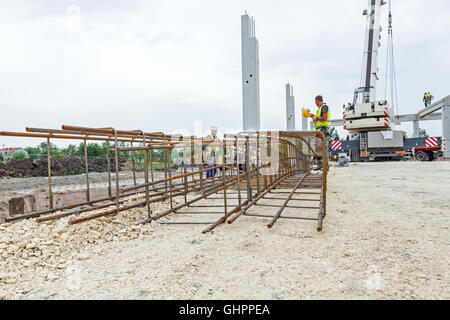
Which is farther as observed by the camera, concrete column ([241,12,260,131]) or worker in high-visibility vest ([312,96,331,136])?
concrete column ([241,12,260,131])

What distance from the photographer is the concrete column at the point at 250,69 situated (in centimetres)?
783

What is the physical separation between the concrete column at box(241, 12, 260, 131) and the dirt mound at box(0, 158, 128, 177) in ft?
45.2

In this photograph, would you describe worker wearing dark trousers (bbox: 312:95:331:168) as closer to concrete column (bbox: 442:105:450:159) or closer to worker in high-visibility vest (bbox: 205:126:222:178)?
worker in high-visibility vest (bbox: 205:126:222:178)

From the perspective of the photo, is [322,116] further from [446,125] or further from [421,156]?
[446,125]

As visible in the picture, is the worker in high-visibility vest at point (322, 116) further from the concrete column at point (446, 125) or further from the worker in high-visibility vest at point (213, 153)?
the concrete column at point (446, 125)

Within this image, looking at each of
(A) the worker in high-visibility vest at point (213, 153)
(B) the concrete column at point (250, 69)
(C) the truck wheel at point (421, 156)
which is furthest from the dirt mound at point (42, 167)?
(C) the truck wheel at point (421, 156)

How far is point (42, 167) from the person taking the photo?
16.5m

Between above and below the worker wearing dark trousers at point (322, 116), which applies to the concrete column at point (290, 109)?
above

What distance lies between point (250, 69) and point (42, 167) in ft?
50.6

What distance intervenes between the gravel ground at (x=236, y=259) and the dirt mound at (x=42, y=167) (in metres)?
15.1

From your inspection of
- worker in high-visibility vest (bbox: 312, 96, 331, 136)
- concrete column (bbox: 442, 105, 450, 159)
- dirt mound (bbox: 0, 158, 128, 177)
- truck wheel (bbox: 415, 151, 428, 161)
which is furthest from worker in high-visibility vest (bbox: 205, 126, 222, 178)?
concrete column (bbox: 442, 105, 450, 159)

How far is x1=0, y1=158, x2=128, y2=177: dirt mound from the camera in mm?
15231
